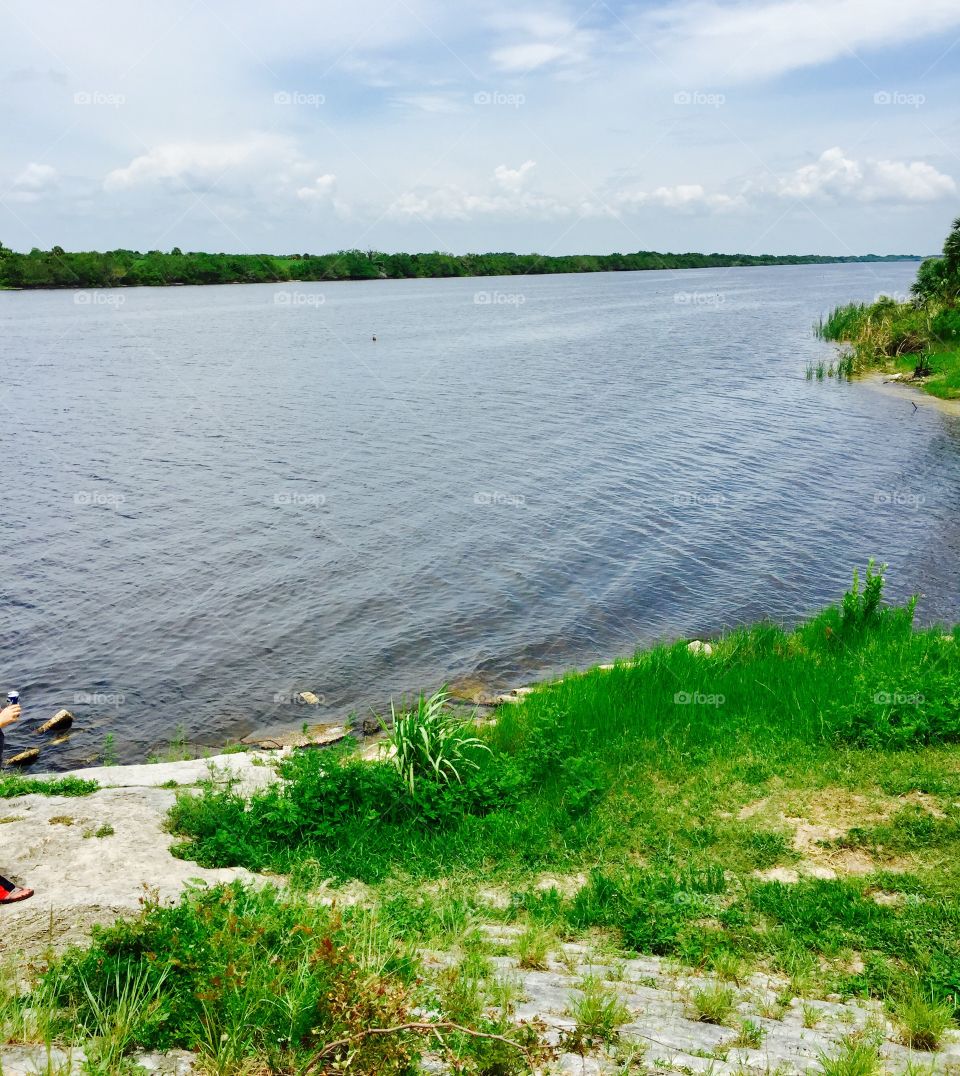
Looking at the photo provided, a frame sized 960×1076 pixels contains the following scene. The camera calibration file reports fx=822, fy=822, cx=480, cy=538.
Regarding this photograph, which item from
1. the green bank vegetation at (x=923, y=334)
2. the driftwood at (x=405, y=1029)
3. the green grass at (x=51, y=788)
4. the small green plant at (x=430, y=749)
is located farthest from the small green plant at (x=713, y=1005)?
the green bank vegetation at (x=923, y=334)

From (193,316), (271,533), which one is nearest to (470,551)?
(271,533)

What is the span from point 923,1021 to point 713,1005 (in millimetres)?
1364

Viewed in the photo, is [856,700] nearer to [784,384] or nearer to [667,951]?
[667,951]

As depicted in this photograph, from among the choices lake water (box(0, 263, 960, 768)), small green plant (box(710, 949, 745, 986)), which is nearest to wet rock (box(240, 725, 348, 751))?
lake water (box(0, 263, 960, 768))

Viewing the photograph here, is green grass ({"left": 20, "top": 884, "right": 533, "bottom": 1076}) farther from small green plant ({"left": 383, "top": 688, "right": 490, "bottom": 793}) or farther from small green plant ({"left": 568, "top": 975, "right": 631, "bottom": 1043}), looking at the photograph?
small green plant ({"left": 383, "top": 688, "right": 490, "bottom": 793})

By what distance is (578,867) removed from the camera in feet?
27.7

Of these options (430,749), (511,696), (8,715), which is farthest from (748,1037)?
(511,696)

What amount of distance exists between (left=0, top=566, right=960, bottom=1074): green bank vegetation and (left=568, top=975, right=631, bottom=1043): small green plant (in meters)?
0.02

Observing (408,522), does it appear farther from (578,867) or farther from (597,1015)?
(597,1015)

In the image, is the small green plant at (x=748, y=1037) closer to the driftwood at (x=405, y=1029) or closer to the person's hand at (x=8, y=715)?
the driftwood at (x=405, y=1029)

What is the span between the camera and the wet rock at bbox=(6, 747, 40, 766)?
13.9 m

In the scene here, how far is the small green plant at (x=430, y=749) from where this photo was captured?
9.90 m

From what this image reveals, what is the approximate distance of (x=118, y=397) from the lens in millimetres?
46562

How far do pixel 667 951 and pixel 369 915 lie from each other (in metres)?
2.53
